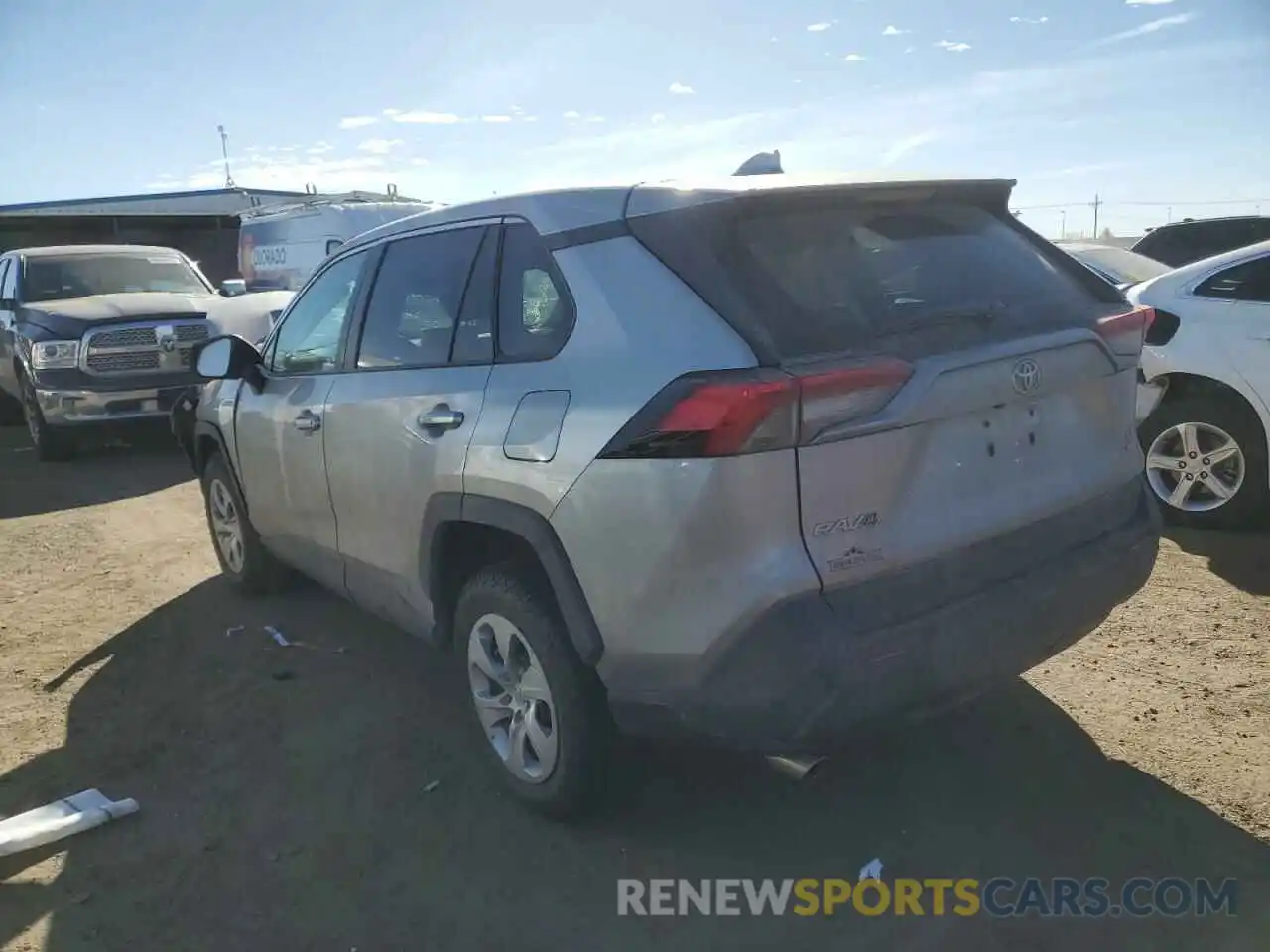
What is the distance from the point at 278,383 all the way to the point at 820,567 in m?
2.97

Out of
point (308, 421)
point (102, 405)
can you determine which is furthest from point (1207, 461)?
point (102, 405)

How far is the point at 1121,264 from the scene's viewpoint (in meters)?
9.57

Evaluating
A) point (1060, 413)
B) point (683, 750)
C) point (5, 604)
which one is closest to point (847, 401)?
point (1060, 413)

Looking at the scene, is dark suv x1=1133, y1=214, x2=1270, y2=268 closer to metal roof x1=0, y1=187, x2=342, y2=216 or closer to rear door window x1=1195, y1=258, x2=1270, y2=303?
rear door window x1=1195, y1=258, x2=1270, y2=303

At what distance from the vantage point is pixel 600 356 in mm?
2705

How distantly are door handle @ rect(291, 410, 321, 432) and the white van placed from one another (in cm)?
1155

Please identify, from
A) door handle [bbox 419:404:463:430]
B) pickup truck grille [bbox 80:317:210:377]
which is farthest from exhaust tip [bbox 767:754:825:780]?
pickup truck grille [bbox 80:317:210:377]

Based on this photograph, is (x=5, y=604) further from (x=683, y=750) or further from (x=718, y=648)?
(x=718, y=648)

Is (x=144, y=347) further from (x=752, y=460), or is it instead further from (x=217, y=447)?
(x=752, y=460)

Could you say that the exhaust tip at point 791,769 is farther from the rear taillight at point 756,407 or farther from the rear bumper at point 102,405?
the rear bumper at point 102,405

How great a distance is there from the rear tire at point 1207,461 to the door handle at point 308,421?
438 cm

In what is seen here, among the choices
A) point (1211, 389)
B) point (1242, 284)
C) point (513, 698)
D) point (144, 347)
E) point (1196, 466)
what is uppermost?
point (1242, 284)

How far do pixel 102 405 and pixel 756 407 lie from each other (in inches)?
336

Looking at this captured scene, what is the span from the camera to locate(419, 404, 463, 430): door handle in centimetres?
318
